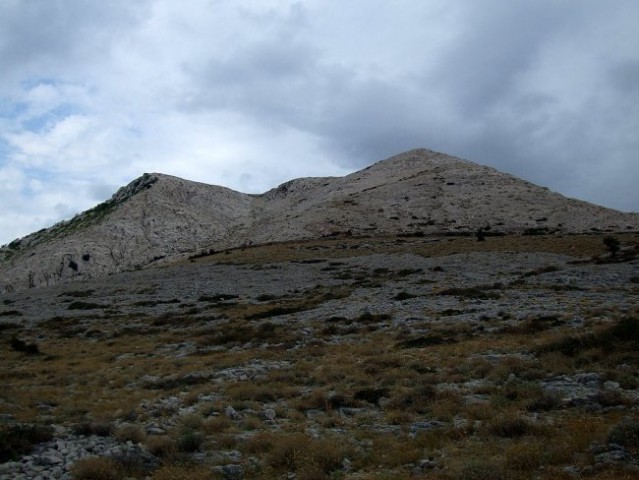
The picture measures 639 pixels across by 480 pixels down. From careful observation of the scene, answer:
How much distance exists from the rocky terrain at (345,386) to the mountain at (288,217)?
52.6 metres

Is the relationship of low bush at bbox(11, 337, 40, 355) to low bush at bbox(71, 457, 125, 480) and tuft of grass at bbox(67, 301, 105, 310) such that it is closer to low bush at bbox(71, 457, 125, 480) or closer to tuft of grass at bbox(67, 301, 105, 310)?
tuft of grass at bbox(67, 301, 105, 310)

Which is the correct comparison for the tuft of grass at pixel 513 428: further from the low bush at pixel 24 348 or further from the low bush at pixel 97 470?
the low bush at pixel 24 348

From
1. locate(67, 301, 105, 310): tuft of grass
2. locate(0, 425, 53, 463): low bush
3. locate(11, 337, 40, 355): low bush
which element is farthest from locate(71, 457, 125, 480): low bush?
locate(67, 301, 105, 310): tuft of grass

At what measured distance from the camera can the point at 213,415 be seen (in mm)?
15039

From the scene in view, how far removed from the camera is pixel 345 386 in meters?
17.3

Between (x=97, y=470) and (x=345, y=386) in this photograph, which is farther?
(x=345, y=386)

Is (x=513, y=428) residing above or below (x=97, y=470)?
above

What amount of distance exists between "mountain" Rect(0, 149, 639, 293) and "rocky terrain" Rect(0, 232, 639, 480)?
173 ft

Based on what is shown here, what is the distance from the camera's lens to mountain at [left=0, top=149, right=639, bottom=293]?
304 feet

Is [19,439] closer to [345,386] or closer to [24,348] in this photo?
[345,386]

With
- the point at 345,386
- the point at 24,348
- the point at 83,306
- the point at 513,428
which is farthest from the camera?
the point at 83,306

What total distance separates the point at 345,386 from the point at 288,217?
98.8 metres

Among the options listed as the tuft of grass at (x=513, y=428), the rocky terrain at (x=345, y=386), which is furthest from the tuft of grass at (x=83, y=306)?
the tuft of grass at (x=513, y=428)

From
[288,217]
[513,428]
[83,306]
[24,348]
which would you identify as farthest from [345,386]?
[288,217]
